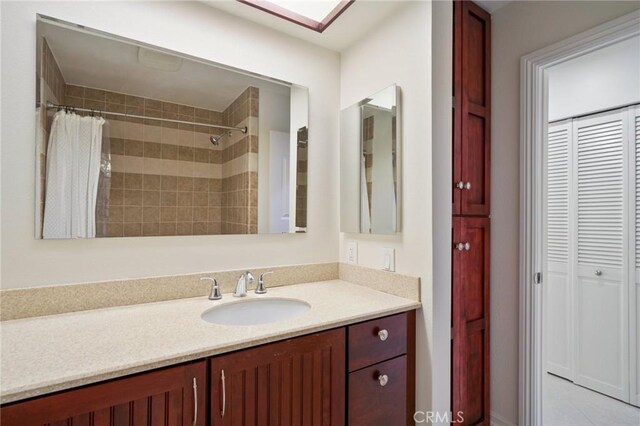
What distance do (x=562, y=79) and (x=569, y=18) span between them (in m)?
1.05

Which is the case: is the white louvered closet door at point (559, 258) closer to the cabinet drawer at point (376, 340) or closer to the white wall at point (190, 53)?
the cabinet drawer at point (376, 340)

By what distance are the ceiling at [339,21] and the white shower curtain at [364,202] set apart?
0.70 metres

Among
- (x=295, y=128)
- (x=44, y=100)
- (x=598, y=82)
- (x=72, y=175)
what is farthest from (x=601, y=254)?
(x=44, y=100)

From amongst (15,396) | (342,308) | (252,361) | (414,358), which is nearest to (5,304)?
(15,396)

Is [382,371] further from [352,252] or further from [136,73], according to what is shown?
[136,73]

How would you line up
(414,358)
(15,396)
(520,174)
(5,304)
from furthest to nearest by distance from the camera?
(520,174), (414,358), (5,304), (15,396)

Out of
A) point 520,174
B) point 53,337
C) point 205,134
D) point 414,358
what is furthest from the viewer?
point 520,174

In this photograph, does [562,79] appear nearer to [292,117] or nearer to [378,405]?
[292,117]

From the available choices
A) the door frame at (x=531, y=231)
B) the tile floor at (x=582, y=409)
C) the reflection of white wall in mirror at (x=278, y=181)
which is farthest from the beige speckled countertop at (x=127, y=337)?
the tile floor at (x=582, y=409)

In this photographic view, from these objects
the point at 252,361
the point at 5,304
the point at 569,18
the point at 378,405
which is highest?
the point at 569,18

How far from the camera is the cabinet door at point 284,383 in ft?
3.30

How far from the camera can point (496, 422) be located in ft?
5.85

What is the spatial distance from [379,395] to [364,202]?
0.92 metres

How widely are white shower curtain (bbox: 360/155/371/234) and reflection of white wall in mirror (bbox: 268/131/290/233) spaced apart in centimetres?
41
